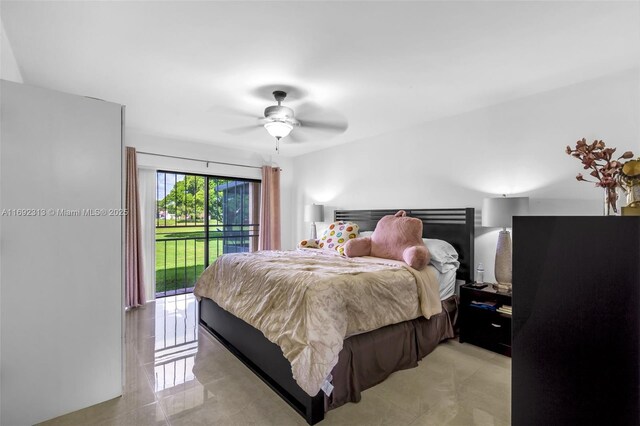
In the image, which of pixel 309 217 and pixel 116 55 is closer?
pixel 116 55

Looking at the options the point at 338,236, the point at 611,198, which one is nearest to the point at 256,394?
the point at 338,236

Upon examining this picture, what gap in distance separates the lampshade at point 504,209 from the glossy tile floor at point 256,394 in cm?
123

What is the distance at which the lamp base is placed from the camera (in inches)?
116

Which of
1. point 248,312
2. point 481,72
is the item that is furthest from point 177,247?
point 481,72

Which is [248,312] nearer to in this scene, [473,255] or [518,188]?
[473,255]

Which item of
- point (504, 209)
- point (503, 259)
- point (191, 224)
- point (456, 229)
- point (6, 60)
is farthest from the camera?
point (191, 224)

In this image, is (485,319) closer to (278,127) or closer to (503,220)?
(503,220)

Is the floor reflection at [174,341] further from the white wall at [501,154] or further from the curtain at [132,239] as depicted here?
the white wall at [501,154]

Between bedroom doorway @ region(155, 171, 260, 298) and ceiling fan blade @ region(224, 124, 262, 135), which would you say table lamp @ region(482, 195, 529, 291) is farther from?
bedroom doorway @ region(155, 171, 260, 298)

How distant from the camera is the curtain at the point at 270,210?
5.58 meters

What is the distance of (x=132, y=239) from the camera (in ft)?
13.7

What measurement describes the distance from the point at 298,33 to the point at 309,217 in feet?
11.3

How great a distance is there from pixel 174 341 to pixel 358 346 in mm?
2031

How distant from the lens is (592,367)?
755mm
